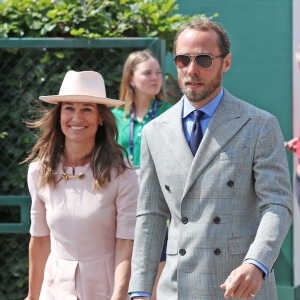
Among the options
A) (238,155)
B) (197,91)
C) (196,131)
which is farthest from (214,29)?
(238,155)

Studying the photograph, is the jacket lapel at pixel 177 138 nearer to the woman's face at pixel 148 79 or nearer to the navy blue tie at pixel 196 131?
the navy blue tie at pixel 196 131

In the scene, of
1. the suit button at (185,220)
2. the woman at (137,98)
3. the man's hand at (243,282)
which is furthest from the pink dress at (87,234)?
the woman at (137,98)

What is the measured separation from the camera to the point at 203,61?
3146 millimetres

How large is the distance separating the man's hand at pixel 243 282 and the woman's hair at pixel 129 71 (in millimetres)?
2706

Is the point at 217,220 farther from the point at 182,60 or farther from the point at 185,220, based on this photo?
the point at 182,60

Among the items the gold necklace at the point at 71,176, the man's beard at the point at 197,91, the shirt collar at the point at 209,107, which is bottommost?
the gold necklace at the point at 71,176

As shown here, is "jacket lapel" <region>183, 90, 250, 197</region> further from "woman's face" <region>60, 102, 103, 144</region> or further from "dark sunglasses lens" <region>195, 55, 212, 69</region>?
"woman's face" <region>60, 102, 103, 144</region>

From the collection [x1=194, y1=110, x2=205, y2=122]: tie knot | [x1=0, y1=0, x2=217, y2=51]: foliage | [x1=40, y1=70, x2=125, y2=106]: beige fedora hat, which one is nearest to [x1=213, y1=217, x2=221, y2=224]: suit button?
[x1=194, y1=110, x2=205, y2=122]: tie knot

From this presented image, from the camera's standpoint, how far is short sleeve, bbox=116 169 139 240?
3.93 metres

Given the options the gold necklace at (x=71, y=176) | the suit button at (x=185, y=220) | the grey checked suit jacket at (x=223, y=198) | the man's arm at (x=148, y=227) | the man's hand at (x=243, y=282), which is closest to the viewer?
the man's hand at (x=243, y=282)

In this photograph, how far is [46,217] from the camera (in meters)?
4.10

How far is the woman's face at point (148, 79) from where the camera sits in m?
5.39

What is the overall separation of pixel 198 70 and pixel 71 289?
4.67 ft

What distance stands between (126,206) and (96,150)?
38 centimetres
